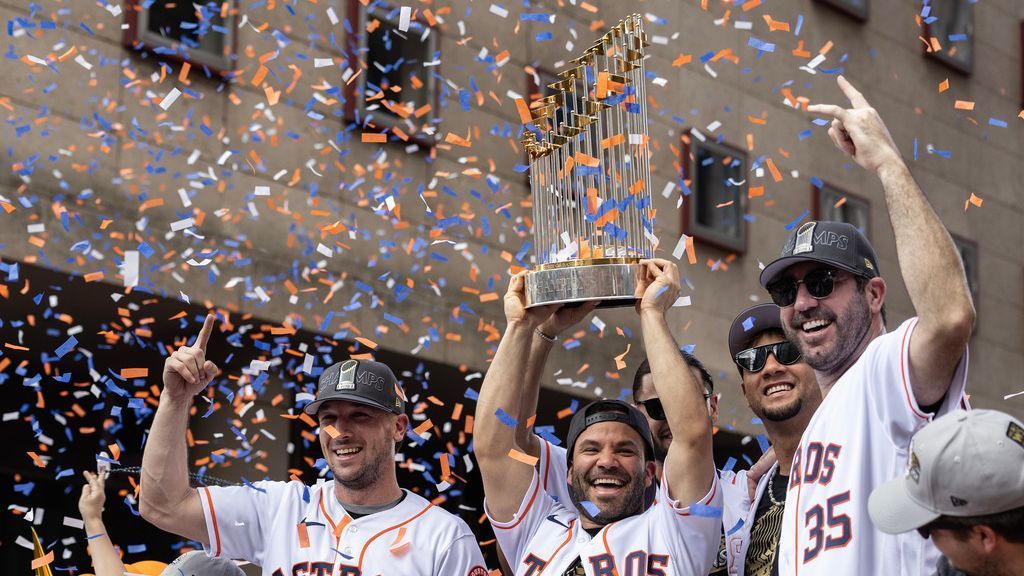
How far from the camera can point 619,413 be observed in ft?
17.5

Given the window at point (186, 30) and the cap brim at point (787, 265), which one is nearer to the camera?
the cap brim at point (787, 265)

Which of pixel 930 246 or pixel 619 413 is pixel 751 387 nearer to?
pixel 619 413

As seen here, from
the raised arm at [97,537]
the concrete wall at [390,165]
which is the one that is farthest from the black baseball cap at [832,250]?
the concrete wall at [390,165]

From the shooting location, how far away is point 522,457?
5367 millimetres

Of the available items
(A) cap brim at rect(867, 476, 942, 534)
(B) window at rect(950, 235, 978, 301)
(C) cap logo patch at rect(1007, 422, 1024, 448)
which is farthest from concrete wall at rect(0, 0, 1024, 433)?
(C) cap logo patch at rect(1007, 422, 1024, 448)

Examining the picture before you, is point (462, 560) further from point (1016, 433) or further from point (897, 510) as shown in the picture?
point (1016, 433)

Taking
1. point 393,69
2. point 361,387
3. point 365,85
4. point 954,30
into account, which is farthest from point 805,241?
point 954,30

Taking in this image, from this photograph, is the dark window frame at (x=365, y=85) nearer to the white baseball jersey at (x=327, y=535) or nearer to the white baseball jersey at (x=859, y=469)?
the white baseball jersey at (x=327, y=535)

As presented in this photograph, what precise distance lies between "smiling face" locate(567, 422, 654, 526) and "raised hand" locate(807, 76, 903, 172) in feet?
5.03

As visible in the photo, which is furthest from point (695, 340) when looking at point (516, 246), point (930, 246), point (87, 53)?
point (930, 246)

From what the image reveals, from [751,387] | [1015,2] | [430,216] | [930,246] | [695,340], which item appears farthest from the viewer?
[1015,2]

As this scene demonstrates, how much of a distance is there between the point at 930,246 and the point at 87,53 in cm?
791

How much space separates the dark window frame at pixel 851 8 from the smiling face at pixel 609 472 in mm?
12077

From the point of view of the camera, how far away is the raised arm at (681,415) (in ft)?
15.5
